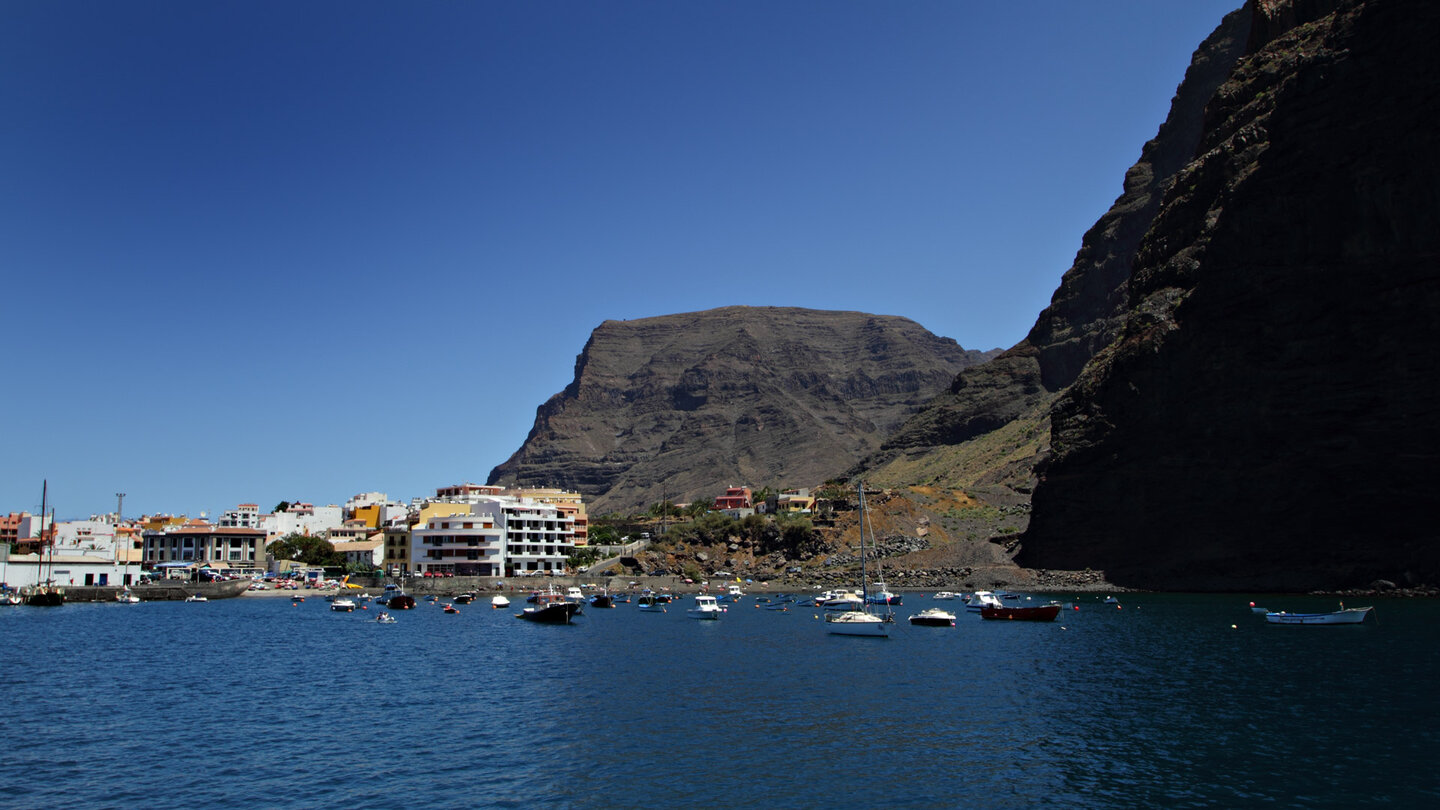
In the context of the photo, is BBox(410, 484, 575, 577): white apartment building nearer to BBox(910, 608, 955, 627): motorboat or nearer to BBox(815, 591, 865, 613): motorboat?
BBox(815, 591, 865, 613): motorboat

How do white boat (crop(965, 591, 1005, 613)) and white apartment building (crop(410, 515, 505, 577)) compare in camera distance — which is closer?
white boat (crop(965, 591, 1005, 613))

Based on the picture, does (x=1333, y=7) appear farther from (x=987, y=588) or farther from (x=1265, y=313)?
→ (x=987, y=588)

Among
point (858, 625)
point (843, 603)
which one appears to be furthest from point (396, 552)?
point (858, 625)

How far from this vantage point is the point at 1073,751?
35781mm

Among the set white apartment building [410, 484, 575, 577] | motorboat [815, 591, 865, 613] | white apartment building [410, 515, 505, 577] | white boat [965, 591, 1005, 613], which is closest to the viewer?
motorboat [815, 591, 865, 613]

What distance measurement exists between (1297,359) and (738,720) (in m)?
95.7

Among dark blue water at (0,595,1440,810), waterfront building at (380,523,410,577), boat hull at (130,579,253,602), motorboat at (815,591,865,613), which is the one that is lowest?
dark blue water at (0,595,1440,810)

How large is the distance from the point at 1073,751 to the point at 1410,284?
9518 cm

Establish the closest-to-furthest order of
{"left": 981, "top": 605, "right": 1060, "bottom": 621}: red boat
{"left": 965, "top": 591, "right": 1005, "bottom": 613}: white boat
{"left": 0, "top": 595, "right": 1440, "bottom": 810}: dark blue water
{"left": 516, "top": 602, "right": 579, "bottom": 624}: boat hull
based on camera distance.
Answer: {"left": 0, "top": 595, "right": 1440, "bottom": 810}: dark blue water → {"left": 981, "top": 605, "right": 1060, "bottom": 621}: red boat → {"left": 516, "top": 602, "right": 579, "bottom": 624}: boat hull → {"left": 965, "top": 591, "right": 1005, "bottom": 613}: white boat

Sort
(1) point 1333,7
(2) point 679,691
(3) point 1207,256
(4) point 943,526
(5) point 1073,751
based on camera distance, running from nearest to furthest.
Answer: (5) point 1073,751, (2) point 679,691, (3) point 1207,256, (1) point 1333,7, (4) point 943,526

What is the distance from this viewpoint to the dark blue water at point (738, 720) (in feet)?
102

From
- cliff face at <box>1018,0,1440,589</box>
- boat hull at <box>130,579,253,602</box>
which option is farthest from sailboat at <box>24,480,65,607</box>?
cliff face at <box>1018,0,1440,589</box>

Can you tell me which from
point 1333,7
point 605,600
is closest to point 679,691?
point 605,600

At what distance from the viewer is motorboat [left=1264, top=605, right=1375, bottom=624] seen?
248 feet
